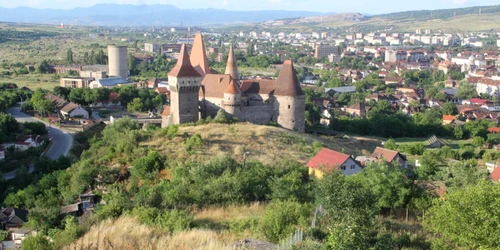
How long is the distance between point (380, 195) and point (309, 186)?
2.03 m

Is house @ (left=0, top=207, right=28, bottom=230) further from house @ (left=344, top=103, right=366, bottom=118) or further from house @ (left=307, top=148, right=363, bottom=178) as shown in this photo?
house @ (left=344, top=103, right=366, bottom=118)

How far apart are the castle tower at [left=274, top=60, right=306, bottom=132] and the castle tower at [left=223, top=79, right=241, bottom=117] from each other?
2.56 metres

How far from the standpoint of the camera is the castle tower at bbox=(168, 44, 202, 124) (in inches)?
1086

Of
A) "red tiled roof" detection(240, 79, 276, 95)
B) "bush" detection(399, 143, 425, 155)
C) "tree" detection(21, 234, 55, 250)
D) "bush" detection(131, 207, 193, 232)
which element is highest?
"red tiled roof" detection(240, 79, 276, 95)

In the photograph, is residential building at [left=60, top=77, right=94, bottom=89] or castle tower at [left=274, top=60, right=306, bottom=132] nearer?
castle tower at [left=274, top=60, right=306, bottom=132]

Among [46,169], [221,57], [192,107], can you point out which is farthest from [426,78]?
[46,169]

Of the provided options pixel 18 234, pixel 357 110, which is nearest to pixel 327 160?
pixel 18 234

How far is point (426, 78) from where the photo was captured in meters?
79.3

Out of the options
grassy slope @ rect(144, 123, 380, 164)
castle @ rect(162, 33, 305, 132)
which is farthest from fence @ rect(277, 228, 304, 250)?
castle @ rect(162, 33, 305, 132)

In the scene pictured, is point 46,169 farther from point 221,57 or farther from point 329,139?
point 221,57

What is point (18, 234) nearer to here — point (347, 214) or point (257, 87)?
point (347, 214)

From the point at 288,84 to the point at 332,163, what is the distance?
876 centimetres

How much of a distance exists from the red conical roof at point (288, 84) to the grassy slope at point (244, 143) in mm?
2455

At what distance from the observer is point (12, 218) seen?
18.9 meters
